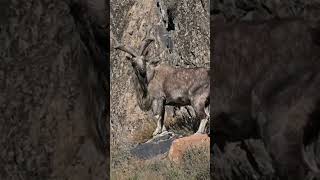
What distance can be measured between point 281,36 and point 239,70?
5.5 inches

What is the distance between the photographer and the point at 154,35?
12594 millimetres

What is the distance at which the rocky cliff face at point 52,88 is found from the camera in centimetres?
203

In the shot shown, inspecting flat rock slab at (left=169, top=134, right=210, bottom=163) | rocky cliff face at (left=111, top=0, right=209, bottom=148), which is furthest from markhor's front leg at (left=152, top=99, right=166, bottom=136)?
flat rock slab at (left=169, top=134, right=210, bottom=163)

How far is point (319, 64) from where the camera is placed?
6.29 feet

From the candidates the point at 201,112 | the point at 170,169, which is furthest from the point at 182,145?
the point at 201,112

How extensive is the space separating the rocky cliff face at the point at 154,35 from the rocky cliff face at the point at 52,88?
369 inches

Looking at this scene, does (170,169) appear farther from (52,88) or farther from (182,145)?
(52,88)

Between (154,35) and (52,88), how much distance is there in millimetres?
10548

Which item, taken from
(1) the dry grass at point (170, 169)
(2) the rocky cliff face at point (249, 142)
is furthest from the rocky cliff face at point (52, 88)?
(1) the dry grass at point (170, 169)

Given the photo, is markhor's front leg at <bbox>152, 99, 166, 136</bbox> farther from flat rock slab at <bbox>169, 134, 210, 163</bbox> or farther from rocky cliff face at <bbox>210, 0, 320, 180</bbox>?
rocky cliff face at <bbox>210, 0, 320, 180</bbox>

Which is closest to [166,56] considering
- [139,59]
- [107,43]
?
[139,59]

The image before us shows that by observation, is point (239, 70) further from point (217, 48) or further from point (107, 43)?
point (107, 43)

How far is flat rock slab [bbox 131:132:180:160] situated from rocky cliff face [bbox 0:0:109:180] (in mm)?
8045

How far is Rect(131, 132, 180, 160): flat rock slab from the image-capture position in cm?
1041
